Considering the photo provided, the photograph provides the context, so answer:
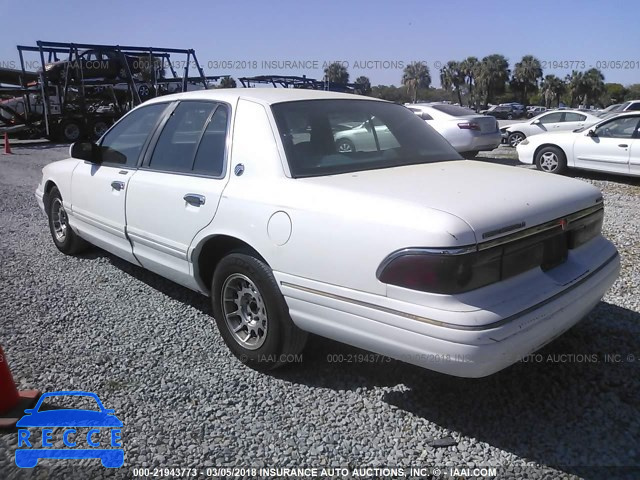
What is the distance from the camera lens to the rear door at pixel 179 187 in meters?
3.21

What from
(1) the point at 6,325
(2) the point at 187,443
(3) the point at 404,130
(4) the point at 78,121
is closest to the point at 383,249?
(2) the point at 187,443

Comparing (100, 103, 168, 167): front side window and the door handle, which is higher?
(100, 103, 168, 167): front side window

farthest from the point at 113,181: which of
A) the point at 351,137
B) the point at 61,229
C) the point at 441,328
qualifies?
the point at 441,328

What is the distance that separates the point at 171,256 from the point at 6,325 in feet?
4.47

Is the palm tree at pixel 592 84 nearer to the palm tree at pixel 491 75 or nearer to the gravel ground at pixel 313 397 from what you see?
the palm tree at pixel 491 75

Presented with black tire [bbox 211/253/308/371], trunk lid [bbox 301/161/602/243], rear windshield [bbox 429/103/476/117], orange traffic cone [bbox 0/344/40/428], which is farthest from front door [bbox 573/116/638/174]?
orange traffic cone [bbox 0/344/40/428]

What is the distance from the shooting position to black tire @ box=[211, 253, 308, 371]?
2.81m

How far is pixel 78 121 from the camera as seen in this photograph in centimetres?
1831

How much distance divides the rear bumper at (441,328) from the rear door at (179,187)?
0.87 meters

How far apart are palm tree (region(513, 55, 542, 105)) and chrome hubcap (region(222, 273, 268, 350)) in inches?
2987

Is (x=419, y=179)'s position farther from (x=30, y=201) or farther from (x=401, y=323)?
A: (x=30, y=201)

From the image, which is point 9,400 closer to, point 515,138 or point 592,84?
point 515,138

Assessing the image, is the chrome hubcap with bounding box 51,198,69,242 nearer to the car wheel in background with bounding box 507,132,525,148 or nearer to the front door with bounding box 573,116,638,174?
the front door with bounding box 573,116,638,174

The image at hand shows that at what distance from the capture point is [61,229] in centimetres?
532
